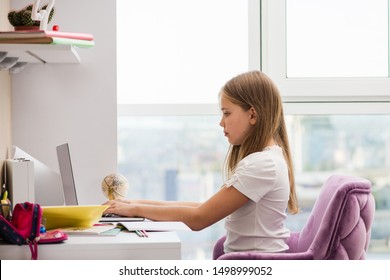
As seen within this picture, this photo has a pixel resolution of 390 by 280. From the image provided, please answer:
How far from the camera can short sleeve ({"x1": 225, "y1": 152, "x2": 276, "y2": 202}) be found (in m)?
2.14

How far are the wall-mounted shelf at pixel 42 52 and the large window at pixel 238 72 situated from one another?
1.61 ft

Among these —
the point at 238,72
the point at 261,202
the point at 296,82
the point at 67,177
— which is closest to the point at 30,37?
the point at 67,177

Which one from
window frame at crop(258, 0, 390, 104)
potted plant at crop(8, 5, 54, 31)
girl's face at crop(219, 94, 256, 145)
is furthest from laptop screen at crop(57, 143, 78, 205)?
window frame at crop(258, 0, 390, 104)

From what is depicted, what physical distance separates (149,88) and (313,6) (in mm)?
866

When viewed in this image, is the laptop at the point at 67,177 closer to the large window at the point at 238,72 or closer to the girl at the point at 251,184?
the girl at the point at 251,184

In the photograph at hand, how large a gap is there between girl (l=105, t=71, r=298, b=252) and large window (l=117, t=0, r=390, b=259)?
2.69 feet

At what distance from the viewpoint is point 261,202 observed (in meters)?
2.18

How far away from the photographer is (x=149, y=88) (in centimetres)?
312

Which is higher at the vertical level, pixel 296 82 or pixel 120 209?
pixel 296 82

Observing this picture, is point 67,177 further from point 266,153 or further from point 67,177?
point 266,153

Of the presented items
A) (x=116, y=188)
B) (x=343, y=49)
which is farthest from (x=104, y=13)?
(x=343, y=49)

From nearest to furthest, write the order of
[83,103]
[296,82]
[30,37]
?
[30,37], [83,103], [296,82]

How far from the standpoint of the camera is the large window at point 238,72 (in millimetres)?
3115

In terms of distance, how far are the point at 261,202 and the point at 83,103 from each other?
3.26 ft
